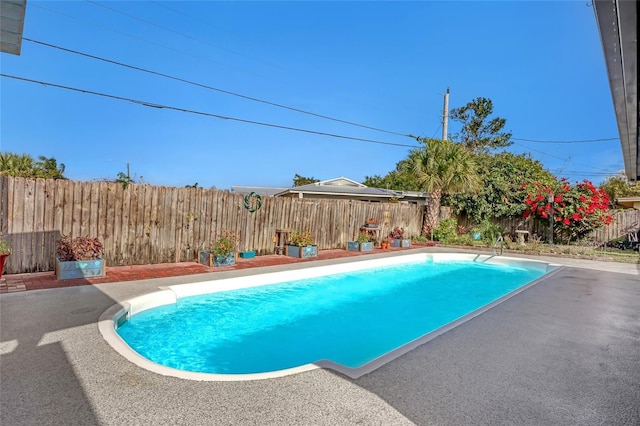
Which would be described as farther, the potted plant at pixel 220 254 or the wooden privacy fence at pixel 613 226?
the wooden privacy fence at pixel 613 226

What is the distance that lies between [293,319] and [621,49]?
5265 mm

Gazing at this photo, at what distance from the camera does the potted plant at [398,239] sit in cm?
1411

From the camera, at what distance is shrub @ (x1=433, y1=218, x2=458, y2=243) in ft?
Answer: 50.6

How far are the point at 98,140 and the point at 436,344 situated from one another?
648 inches

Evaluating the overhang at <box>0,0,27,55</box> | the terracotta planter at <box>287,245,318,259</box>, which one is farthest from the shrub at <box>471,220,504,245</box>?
the overhang at <box>0,0,27,55</box>

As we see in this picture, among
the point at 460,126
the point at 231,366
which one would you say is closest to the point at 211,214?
the point at 231,366

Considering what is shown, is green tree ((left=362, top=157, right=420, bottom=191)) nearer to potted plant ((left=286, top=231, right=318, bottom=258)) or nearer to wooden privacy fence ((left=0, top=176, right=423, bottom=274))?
potted plant ((left=286, top=231, right=318, bottom=258))

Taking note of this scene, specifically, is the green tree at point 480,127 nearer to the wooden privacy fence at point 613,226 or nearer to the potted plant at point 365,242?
the wooden privacy fence at point 613,226

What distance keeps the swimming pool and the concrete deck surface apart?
0.23 meters

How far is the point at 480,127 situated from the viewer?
31844mm

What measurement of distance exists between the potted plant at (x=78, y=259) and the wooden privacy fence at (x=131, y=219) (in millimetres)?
520

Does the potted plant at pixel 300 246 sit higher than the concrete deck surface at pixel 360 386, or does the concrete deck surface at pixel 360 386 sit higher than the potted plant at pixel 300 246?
the potted plant at pixel 300 246

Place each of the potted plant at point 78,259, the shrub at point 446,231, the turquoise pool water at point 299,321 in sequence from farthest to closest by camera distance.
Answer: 1. the shrub at point 446,231
2. the potted plant at point 78,259
3. the turquoise pool water at point 299,321

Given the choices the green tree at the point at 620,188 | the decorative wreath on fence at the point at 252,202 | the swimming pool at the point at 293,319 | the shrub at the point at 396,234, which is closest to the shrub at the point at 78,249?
the swimming pool at the point at 293,319
